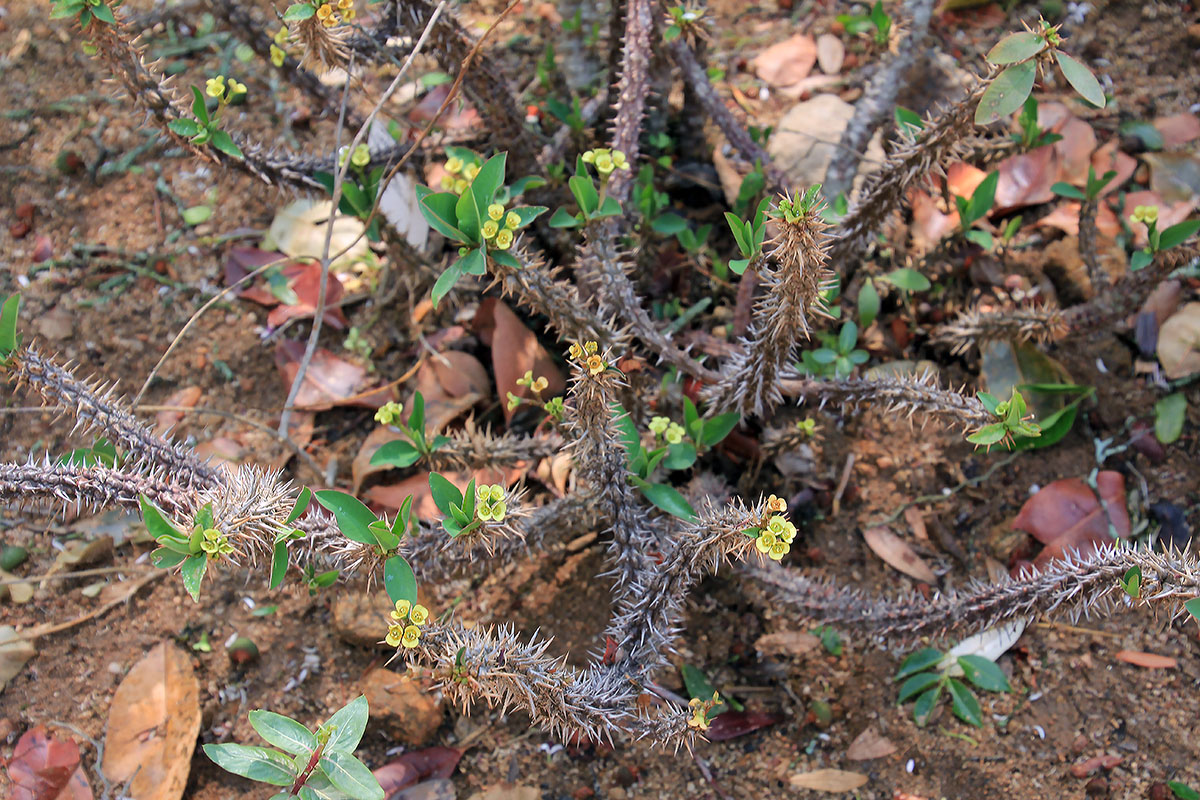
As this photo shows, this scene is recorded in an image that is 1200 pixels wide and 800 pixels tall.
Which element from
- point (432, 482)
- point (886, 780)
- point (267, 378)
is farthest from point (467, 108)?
point (886, 780)

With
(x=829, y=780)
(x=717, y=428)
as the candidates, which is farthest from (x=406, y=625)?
(x=829, y=780)

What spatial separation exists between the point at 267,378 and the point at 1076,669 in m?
2.41

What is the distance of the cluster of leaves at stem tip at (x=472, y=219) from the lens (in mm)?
1461

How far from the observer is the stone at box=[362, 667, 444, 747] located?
6.37 feet

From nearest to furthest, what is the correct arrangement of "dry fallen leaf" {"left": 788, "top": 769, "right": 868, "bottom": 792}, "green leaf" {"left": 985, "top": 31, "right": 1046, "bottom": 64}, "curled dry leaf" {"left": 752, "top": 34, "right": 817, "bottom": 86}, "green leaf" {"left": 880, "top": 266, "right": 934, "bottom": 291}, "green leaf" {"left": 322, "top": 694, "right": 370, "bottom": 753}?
"green leaf" {"left": 322, "top": 694, "right": 370, "bottom": 753} → "green leaf" {"left": 985, "top": 31, "right": 1046, "bottom": 64} → "dry fallen leaf" {"left": 788, "top": 769, "right": 868, "bottom": 792} → "green leaf" {"left": 880, "top": 266, "right": 934, "bottom": 291} → "curled dry leaf" {"left": 752, "top": 34, "right": 817, "bottom": 86}

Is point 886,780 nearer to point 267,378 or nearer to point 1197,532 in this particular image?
point 1197,532

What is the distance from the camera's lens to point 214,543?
1385 millimetres

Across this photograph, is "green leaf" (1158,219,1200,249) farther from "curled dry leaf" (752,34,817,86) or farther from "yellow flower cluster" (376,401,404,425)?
"yellow flower cluster" (376,401,404,425)

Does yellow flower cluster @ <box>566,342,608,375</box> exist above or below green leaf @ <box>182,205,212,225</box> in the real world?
above

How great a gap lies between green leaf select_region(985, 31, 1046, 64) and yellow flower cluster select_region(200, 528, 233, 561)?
1.61m

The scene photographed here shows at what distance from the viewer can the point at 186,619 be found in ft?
7.11

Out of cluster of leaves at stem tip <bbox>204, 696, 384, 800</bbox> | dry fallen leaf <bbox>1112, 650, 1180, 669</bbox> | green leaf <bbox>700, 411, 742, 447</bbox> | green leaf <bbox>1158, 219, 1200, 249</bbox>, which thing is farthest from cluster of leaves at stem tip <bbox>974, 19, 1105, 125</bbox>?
cluster of leaves at stem tip <bbox>204, 696, 384, 800</bbox>

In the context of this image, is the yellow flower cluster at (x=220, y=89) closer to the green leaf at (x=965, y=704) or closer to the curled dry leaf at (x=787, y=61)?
the curled dry leaf at (x=787, y=61)

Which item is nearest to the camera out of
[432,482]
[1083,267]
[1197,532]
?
[432,482]
